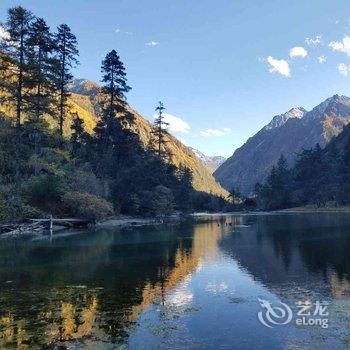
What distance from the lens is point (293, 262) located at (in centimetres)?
3547

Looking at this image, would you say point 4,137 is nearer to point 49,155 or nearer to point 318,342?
point 49,155

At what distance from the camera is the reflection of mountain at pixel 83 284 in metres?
17.7

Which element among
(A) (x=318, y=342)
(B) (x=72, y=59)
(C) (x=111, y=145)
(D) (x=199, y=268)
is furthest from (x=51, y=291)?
(C) (x=111, y=145)

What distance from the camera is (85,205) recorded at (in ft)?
236

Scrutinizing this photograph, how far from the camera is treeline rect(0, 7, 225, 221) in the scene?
227 feet

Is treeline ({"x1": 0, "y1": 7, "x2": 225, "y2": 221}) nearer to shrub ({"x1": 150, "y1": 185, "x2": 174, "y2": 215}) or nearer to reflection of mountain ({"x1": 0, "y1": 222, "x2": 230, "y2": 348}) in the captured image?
shrub ({"x1": 150, "y1": 185, "x2": 174, "y2": 215})

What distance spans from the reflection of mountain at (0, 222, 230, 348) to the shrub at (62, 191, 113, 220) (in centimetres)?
1980

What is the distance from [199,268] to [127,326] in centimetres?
1587
